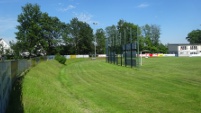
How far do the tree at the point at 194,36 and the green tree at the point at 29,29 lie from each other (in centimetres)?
10587

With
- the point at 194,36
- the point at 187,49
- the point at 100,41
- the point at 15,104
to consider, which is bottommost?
the point at 15,104

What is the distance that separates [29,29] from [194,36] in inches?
4391

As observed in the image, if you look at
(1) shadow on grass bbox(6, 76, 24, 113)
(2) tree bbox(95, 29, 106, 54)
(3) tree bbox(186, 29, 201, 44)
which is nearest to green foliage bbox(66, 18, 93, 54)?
(2) tree bbox(95, 29, 106, 54)

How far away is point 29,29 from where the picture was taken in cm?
9881

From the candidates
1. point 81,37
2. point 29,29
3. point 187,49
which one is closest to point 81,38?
point 81,37

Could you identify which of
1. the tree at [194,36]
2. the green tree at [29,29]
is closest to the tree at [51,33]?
the green tree at [29,29]

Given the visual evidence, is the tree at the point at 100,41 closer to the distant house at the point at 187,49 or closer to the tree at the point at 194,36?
the distant house at the point at 187,49

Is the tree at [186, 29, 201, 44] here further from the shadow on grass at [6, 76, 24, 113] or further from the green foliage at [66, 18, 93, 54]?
the shadow on grass at [6, 76, 24, 113]

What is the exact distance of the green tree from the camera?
318 ft

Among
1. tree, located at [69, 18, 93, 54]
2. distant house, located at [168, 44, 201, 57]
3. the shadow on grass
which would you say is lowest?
the shadow on grass

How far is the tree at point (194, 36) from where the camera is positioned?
17488 cm

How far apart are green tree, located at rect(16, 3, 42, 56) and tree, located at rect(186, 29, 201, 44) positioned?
10587 centimetres

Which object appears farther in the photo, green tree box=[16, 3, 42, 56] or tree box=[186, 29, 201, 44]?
tree box=[186, 29, 201, 44]

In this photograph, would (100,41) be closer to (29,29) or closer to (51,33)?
(51,33)
